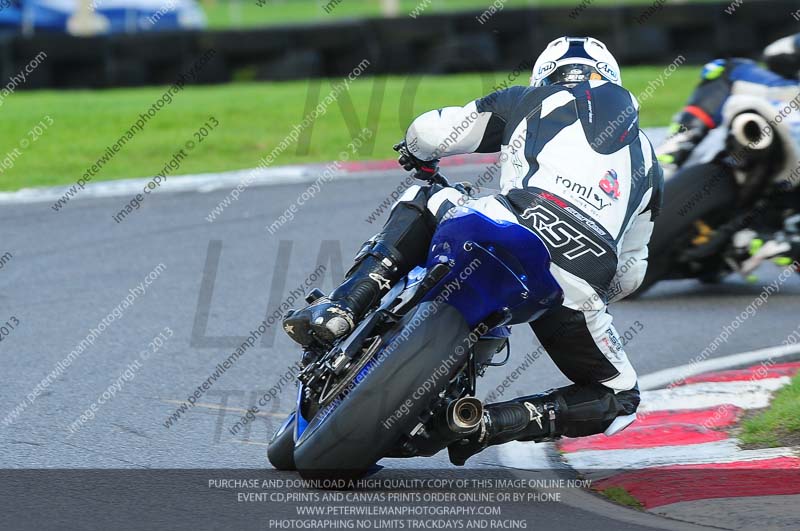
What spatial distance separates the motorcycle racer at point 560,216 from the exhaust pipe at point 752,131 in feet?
9.62

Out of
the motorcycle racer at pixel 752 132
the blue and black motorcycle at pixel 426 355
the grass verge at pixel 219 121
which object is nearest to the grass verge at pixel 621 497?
the blue and black motorcycle at pixel 426 355

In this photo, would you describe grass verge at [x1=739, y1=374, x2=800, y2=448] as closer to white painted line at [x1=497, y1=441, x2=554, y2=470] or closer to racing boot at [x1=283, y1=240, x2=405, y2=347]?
white painted line at [x1=497, y1=441, x2=554, y2=470]

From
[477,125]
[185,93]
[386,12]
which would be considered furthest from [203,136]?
[386,12]

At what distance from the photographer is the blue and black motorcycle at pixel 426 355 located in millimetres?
4270

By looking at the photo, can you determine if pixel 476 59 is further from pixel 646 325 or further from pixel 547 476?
pixel 547 476

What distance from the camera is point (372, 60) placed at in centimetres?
1678

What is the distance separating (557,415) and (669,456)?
2.42 feet

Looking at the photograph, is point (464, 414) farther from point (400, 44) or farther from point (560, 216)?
point (400, 44)

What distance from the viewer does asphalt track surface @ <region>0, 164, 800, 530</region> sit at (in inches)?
207

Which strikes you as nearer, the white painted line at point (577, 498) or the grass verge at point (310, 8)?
the white painted line at point (577, 498)

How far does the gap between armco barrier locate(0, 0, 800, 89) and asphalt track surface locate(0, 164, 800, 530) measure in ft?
19.6

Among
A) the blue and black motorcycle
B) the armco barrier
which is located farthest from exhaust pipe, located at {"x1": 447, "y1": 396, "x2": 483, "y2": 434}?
the armco barrier

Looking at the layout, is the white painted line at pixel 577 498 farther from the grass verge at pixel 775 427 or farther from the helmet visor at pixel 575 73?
the helmet visor at pixel 575 73

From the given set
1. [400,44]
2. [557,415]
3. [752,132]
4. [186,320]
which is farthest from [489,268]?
[400,44]
